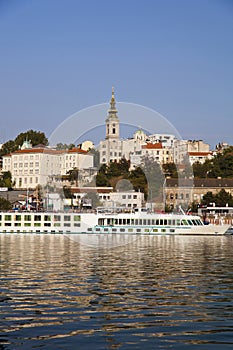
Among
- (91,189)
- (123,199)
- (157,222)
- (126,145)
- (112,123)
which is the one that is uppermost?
(126,145)

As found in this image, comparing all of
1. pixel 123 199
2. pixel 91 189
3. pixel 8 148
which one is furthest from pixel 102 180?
pixel 8 148

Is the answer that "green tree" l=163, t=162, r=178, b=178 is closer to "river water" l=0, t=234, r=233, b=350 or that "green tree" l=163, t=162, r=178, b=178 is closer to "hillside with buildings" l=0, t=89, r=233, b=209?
"hillside with buildings" l=0, t=89, r=233, b=209

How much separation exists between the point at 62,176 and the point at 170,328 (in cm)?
7884

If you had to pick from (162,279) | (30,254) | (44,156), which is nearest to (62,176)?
(44,156)

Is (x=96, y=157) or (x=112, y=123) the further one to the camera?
(x=96, y=157)

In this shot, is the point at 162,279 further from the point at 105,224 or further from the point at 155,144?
the point at 155,144

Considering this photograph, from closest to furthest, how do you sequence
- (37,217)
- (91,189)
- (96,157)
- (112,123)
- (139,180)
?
(112,123) → (37,217) → (96,157) → (91,189) → (139,180)

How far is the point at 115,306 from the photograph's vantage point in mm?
15680

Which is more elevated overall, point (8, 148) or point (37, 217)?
point (8, 148)

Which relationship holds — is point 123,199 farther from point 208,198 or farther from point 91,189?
point 208,198

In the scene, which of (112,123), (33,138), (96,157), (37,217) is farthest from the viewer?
(33,138)

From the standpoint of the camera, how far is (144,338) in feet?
41.4

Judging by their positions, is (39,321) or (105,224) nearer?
(39,321)

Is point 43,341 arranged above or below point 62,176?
below
